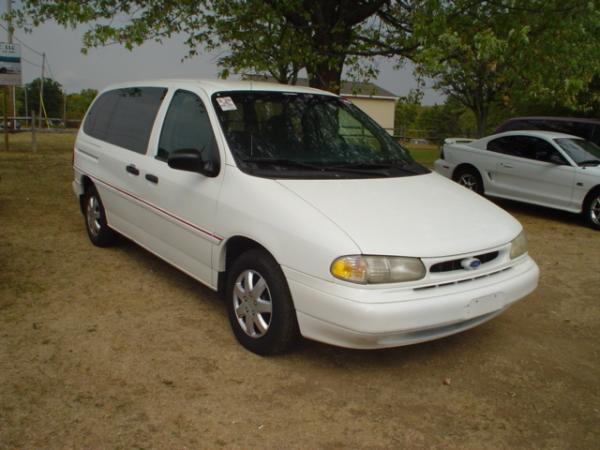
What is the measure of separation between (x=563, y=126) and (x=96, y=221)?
845cm

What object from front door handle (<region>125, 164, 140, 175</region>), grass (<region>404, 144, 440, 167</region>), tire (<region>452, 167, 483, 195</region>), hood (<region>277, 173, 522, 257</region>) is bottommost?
grass (<region>404, 144, 440, 167</region>)

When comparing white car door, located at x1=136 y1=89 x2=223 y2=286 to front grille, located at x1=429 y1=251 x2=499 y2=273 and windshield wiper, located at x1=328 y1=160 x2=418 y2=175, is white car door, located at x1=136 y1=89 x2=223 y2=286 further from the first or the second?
front grille, located at x1=429 y1=251 x2=499 y2=273

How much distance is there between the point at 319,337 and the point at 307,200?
83 centimetres

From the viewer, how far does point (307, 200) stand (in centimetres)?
358

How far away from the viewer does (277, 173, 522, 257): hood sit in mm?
3359

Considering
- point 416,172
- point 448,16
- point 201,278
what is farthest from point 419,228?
point 448,16

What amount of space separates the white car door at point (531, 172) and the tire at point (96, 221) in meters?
6.66

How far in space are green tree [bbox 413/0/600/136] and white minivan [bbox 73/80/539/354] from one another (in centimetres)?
309

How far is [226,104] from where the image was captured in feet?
14.4

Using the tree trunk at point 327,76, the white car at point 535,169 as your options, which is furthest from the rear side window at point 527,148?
the tree trunk at point 327,76

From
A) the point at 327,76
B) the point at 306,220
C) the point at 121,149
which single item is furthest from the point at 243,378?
the point at 327,76

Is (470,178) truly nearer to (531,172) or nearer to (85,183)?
(531,172)

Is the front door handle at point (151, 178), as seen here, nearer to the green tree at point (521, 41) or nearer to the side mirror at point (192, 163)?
the side mirror at point (192, 163)

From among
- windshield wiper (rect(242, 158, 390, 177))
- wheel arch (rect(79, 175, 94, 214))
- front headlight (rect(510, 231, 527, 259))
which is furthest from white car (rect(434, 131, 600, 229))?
wheel arch (rect(79, 175, 94, 214))
